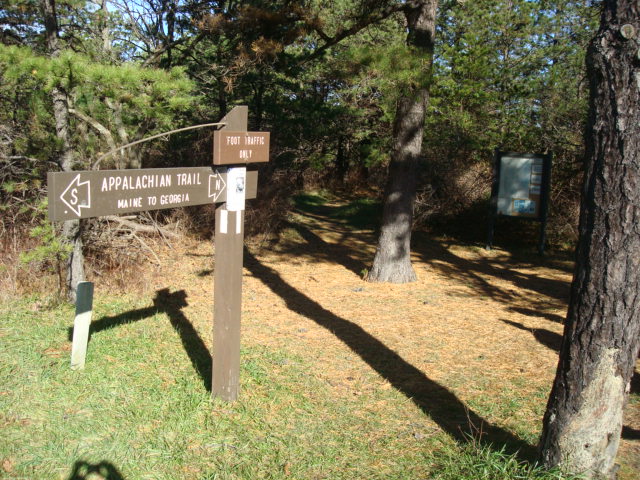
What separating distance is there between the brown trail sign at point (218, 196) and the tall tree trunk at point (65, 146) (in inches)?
116

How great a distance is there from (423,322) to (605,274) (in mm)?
4089

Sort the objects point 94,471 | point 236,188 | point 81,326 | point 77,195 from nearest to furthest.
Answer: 1. point 77,195
2. point 94,471
3. point 236,188
4. point 81,326

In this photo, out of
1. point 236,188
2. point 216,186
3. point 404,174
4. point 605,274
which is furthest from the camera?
point 404,174

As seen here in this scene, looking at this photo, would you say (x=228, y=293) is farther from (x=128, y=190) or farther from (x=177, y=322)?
(x=177, y=322)

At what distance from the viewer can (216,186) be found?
440 centimetres

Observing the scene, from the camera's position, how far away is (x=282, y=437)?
4246mm

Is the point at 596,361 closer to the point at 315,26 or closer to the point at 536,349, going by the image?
the point at 536,349

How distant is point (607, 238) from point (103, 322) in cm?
522

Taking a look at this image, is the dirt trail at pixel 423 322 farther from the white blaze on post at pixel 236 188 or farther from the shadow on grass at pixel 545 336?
the white blaze on post at pixel 236 188

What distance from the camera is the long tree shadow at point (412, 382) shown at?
4.34 m

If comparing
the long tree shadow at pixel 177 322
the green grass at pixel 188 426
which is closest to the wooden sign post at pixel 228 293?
the green grass at pixel 188 426

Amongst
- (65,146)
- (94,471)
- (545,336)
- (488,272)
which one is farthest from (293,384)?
(488,272)

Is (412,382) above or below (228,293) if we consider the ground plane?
below

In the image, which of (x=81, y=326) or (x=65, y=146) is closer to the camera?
(x=81, y=326)
